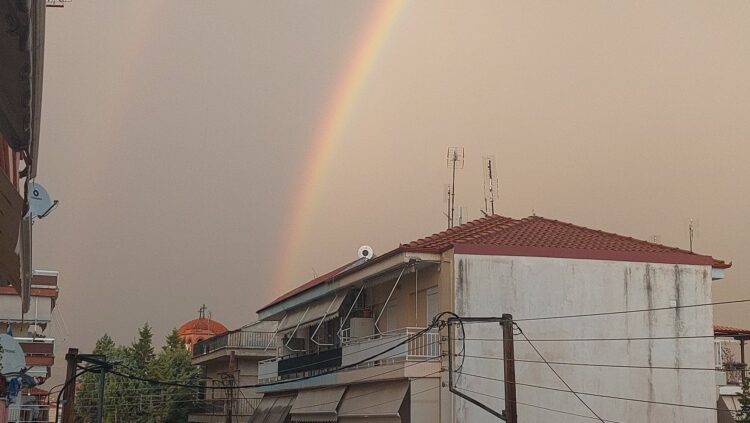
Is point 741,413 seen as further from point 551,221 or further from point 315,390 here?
point 315,390

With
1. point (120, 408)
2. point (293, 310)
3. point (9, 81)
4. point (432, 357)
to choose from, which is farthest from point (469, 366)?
point (120, 408)

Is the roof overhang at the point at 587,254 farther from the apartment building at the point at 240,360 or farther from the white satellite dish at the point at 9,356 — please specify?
the apartment building at the point at 240,360

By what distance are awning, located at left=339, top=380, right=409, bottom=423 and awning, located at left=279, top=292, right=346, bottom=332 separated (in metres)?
3.02

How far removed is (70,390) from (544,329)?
1246 centimetres

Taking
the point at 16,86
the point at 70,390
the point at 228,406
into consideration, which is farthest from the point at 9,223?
the point at 228,406

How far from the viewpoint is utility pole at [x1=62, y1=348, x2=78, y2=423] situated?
1888cm

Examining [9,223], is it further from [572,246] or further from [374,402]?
[572,246]

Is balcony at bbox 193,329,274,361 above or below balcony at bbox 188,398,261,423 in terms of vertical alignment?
above

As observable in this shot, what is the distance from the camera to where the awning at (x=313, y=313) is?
31.7 metres

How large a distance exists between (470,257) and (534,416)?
15.0 feet

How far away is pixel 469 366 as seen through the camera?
24.8 meters

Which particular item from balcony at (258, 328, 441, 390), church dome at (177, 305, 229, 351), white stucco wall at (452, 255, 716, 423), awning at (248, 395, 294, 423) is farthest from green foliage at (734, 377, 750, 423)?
church dome at (177, 305, 229, 351)

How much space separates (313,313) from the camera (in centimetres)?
3422

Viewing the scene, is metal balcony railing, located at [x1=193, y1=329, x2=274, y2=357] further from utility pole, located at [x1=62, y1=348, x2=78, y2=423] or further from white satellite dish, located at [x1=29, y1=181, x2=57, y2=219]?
white satellite dish, located at [x1=29, y1=181, x2=57, y2=219]
